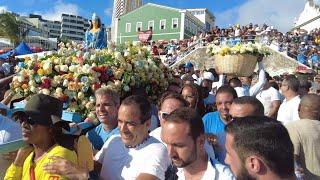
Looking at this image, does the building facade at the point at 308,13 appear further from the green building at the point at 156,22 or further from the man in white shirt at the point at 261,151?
the man in white shirt at the point at 261,151

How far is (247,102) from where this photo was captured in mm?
4246

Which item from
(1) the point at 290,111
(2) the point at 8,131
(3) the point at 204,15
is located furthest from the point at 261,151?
(3) the point at 204,15

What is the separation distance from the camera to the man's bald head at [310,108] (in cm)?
440

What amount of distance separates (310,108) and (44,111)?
274 centimetres

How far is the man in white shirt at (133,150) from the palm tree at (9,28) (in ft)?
203

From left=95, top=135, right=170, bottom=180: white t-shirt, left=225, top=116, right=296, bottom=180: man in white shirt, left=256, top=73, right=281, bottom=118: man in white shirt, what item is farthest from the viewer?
left=256, top=73, right=281, bottom=118: man in white shirt

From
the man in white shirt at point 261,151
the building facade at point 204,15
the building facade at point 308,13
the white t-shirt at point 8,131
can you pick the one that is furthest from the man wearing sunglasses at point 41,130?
the building facade at point 204,15

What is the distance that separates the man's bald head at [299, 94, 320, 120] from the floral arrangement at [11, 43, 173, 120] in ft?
7.24

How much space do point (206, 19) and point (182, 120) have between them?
5937 centimetres

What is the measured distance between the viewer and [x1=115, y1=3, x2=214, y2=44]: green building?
49.0 metres

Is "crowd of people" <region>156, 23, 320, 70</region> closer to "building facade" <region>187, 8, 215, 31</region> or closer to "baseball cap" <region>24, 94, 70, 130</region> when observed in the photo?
"baseball cap" <region>24, 94, 70, 130</region>

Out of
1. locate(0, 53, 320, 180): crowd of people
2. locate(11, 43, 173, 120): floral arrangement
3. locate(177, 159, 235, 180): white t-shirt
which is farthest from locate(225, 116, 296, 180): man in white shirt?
locate(11, 43, 173, 120): floral arrangement

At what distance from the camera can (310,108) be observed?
441 centimetres

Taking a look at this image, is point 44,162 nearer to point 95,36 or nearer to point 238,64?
point 95,36
